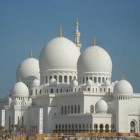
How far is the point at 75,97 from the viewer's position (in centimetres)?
11162

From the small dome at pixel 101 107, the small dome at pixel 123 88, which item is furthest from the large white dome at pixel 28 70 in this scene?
the small dome at pixel 101 107

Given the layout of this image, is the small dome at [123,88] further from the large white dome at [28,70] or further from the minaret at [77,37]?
the large white dome at [28,70]

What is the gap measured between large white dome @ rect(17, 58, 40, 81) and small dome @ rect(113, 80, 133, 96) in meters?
23.0

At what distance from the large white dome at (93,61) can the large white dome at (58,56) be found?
403cm

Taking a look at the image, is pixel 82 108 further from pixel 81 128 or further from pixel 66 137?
pixel 66 137

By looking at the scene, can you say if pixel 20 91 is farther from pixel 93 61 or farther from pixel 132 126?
pixel 132 126

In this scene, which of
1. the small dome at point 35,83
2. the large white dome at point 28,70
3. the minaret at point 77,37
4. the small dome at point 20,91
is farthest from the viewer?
the minaret at point 77,37

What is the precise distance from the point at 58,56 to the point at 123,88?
15.6m

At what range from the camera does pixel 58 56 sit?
119125mm

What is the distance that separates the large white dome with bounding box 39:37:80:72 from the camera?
391 feet

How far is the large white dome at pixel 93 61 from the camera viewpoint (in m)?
115

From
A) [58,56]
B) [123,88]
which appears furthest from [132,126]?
[58,56]

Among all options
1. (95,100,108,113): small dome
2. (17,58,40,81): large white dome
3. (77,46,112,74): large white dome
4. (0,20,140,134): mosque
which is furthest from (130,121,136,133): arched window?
(17,58,40,81): large white dome

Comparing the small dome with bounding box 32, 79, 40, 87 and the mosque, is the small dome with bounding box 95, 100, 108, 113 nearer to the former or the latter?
the mosque
